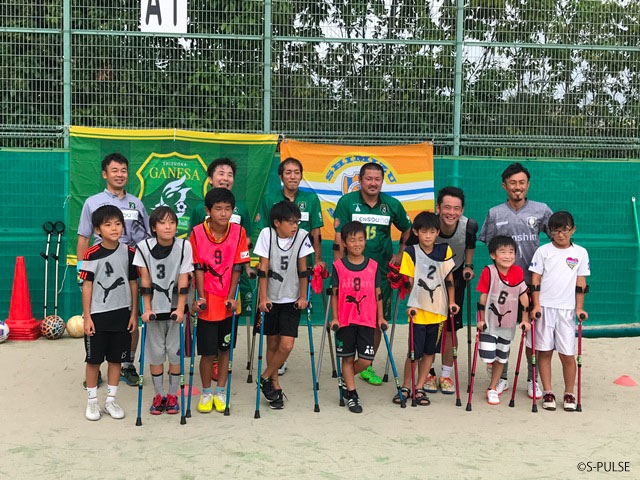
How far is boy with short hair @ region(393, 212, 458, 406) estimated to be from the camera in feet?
18.8

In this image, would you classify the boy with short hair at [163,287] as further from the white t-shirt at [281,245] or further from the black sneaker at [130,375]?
the black sneaker at [130,375]

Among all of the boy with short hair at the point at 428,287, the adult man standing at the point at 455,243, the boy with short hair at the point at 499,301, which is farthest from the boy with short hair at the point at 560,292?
the boy with short hair at the point at 428,287

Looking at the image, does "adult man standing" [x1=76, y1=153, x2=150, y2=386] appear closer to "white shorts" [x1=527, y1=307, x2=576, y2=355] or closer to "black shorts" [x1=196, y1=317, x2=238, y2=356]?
"black shorts" [x1=196, y1=317, x2=238, y2=356]

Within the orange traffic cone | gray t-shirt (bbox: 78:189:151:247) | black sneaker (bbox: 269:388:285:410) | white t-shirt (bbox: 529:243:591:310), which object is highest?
gray t-shirt (bbox: 78:189:151:247)

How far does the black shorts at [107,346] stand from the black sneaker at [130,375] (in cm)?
84

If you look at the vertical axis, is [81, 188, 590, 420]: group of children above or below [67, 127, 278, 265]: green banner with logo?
below

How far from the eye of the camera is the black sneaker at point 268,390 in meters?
5.62

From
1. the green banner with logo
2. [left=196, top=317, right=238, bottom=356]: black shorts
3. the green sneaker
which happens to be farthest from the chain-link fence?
[left=196, top=317, right=238, bottom=356]: black shorts

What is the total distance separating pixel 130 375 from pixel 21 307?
7.54 ft

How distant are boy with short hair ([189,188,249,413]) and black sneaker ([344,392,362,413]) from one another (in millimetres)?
960

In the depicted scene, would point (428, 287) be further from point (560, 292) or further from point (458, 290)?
point (560, 292)

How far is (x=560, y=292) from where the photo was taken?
571 cm

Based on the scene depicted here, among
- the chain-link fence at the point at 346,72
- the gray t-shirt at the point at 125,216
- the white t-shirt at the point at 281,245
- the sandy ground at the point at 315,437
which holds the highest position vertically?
the chain-link fence at the point at 346,72

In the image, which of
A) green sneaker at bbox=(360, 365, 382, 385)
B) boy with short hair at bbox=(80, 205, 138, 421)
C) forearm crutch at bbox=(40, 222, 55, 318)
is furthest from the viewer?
forearm crutch at bbox=(40, 222, 55, 318)
